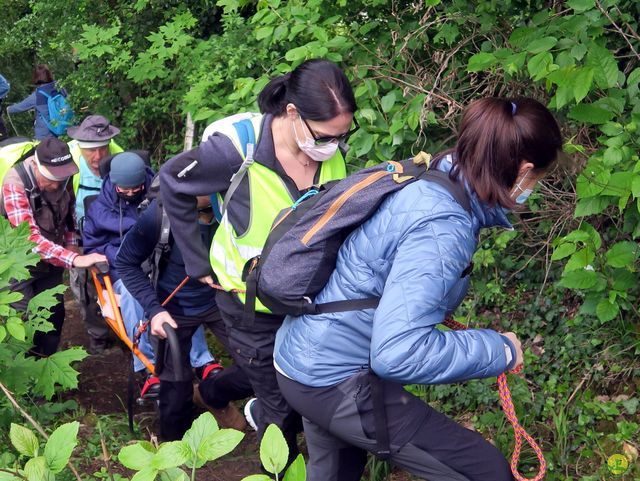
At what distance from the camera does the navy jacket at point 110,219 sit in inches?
210

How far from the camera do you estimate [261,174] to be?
3.39 meters

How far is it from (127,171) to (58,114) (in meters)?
4.53

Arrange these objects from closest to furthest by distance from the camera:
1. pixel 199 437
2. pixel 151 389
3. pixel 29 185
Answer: pixel 199 437 → pixel 151 389 → pixel 29 185

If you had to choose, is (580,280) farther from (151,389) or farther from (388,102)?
(151,389)

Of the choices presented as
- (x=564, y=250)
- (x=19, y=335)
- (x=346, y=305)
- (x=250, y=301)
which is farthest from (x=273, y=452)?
(x=564, y=250)

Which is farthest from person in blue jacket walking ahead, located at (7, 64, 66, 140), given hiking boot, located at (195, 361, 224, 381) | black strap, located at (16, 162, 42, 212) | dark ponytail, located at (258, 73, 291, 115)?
dark ponytail, located at (258, 73, 291, 115)

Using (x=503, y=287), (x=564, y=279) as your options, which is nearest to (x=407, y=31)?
(x=503, y=287)

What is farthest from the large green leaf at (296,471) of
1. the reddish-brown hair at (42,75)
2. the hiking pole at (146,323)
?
the reddish-brown hair at (42,75)

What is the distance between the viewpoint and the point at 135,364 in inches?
210

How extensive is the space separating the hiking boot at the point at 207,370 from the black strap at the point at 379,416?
108 inches

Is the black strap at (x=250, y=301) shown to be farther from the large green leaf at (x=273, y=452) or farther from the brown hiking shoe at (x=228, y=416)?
the brown hiking shoe at (x=228, y=416)

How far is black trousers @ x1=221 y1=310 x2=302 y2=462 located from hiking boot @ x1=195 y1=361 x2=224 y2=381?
5.38 feet

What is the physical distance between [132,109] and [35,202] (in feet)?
12.4

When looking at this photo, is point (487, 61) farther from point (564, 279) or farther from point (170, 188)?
point (170, 188)
